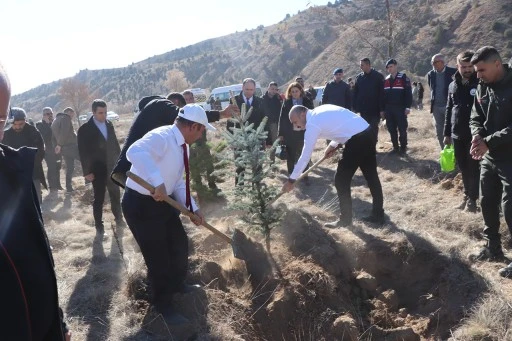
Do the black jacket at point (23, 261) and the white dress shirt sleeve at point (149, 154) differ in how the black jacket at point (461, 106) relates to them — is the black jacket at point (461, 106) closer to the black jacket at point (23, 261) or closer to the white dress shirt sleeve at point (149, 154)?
the white dress shirt sleeve at point (149, 154)

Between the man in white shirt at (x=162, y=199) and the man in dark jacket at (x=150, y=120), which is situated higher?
the man in dark jacket at (x=150, y=120)

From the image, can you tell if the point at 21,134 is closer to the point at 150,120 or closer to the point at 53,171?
the point at 53,171

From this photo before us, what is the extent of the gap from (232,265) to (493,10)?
4620 centimetres

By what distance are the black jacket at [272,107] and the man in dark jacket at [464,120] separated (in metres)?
3.69

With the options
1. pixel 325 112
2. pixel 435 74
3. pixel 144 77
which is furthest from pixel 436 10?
pixel 144 77

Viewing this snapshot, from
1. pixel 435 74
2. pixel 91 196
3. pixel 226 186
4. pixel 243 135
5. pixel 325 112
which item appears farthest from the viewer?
pixel 91 196

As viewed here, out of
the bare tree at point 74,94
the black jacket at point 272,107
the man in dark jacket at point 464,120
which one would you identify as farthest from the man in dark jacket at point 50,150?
the bare tree at point 74,94

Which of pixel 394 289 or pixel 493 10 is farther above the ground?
pixel 493 10

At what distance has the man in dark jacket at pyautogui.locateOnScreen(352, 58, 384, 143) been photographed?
805 cm

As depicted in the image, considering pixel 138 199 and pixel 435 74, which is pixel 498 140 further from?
pixel 435 74

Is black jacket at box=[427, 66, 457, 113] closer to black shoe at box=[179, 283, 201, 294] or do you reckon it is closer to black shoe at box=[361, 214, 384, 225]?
black shoe at box=[361, 214, 384, 225]

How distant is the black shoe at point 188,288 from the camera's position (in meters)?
4.12

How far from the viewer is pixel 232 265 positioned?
4.71 meters

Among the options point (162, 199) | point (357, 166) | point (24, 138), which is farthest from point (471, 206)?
point (24, 138)
